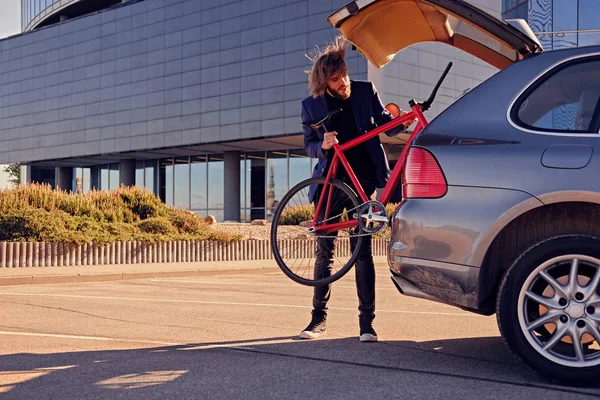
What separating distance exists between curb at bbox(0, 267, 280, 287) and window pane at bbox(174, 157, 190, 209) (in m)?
36.2

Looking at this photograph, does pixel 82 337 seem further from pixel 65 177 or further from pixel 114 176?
pixel 65 177

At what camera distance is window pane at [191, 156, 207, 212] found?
161 feet

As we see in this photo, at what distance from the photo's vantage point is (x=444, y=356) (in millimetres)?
4895

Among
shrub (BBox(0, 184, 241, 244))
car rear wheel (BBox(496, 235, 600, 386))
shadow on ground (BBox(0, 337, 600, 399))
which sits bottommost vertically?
shadow on ground (BBox(0, 337, 600, 399))

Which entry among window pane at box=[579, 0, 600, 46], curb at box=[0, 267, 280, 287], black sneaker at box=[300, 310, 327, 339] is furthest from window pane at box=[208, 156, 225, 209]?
black sneaker at box=[300, 310, 327, 339]

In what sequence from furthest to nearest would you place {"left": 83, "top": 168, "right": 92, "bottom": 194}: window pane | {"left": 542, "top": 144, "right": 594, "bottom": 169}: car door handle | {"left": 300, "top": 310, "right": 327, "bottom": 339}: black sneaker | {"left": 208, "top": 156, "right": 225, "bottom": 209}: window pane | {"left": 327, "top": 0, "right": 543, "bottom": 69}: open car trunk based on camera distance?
{"left": 83, "top": 168, "right": 92, "bottom": 194}: window pane
{"left": 208, "top": 156, "right": 225, "bottom": 209}: window pane
{"left": 300, "top": 310, "right": 327, "bottom": 339}: black sneaker
{"left": 327, "top": 0, "right": 543, "bottom": 69}: open car trunk
{"left": 542, "top": 144, "right": 594, "bottom": 169}: car door handle

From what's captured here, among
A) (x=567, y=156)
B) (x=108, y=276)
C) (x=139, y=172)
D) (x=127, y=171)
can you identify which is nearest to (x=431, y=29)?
(x=567, y=156)

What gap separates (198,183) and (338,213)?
44.9 m

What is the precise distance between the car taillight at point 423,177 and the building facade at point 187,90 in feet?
114

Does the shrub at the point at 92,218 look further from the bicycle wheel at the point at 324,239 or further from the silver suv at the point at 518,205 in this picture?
the silver suv at the point at 518,205

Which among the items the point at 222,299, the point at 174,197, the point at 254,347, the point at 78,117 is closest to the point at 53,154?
the point at 78,117

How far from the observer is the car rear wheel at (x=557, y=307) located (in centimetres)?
396

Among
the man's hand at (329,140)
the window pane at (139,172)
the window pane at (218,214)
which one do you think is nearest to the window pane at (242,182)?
the window pane at (218,214)

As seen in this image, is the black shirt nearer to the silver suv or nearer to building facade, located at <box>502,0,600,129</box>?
the silver suv
